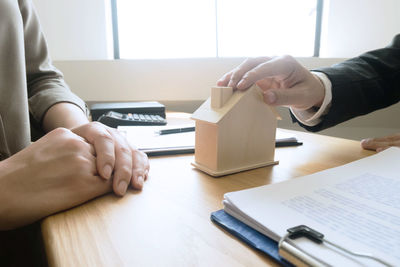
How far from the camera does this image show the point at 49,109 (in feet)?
2.20

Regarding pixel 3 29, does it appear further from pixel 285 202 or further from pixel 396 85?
pixel 396 85

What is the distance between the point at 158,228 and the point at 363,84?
63 cm

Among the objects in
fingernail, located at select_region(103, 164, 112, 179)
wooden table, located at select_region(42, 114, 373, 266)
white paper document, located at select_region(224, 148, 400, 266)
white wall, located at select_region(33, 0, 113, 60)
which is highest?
white wall, located at select_region(33, 0, 113, 60)

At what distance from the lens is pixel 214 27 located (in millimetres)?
1648

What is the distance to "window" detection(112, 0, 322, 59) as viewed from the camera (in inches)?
62.2

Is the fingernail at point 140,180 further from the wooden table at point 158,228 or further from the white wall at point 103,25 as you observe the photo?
the white wall at point 103,25

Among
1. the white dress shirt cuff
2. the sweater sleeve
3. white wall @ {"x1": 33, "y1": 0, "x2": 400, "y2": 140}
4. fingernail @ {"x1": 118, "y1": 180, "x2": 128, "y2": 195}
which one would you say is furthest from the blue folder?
white wall @ {"x1": 33, "y1": 0, "x2": 400, "y2": 140}

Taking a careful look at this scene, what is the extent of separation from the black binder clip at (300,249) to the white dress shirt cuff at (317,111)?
0.44 metres

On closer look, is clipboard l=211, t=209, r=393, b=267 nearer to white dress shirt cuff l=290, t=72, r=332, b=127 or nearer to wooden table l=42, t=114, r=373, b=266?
wooden table l=42, t=114, r=373, b=266

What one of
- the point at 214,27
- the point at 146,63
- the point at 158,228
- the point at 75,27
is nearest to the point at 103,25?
the point at 75,27

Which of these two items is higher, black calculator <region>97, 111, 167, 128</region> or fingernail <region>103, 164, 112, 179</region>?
fingernail <region>103, 164, 112, 179</region>

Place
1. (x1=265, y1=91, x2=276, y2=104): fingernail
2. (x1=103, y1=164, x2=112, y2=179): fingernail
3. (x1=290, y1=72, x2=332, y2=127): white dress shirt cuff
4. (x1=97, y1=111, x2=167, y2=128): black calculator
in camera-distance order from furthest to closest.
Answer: (x1=97, y1=111, x2=167, y2=128): black calculator, (x1=290, y1=72, x2=332, y2=127): white dress shirt cuff, (x1=265, y1=91, x2=276, y2=104): fingernail, (x1=103, y1=164, x2=112, y2=179): fingernail

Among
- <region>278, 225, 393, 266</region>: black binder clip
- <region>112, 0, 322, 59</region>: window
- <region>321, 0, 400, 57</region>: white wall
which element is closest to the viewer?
<region>278, 225, 393, 266</region>: black binder clip

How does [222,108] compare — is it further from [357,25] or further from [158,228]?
[357,25]
